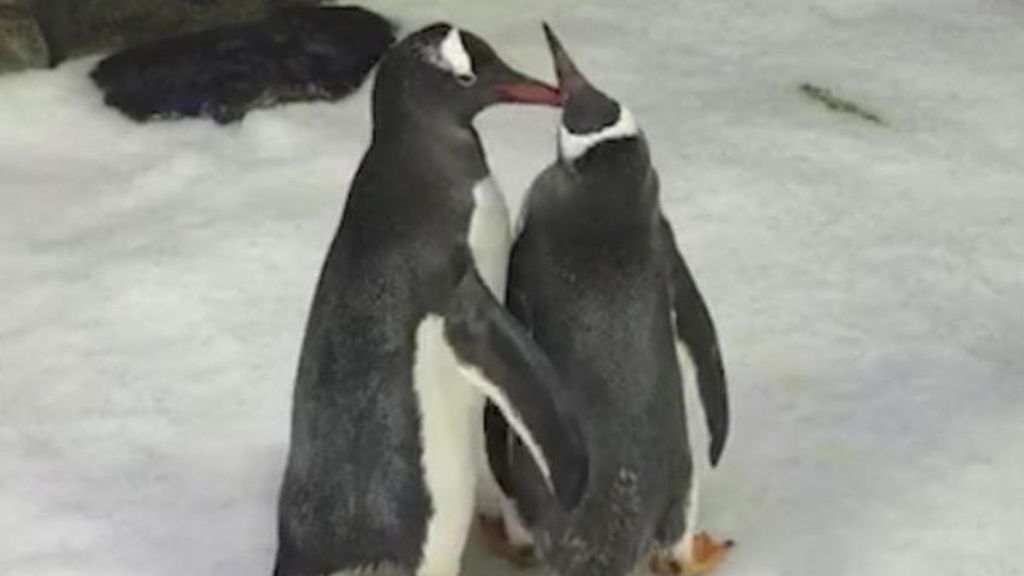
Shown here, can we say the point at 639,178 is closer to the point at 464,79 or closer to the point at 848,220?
the point at 464,79

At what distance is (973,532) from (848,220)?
522mm

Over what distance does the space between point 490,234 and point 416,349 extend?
10cm

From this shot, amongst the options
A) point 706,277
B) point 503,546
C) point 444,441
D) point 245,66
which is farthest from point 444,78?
point 245,66

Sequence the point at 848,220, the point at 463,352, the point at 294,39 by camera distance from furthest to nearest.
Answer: the point at 294,39 → the point at 848,220 → the point at 463,352

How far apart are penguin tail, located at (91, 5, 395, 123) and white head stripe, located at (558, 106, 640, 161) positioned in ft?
2.90

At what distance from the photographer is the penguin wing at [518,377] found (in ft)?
4.68

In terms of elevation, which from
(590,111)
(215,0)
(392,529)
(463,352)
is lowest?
(215,0)

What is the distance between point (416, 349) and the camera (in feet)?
4.76

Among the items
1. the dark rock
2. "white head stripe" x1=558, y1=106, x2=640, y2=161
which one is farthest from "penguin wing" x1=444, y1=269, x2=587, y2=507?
the dark rock

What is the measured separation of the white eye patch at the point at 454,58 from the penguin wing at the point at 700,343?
18 centimetres

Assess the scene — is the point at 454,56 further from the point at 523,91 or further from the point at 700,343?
the point at 700,343

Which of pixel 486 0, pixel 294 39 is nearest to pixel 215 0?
pixel 294 39

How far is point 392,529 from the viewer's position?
4.83 feet

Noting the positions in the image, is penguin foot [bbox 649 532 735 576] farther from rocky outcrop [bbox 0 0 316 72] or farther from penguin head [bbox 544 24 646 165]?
rocky outcrop [bbox 0 0 316 72]
